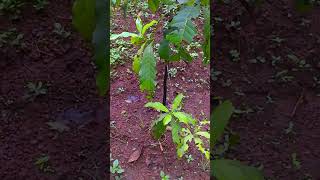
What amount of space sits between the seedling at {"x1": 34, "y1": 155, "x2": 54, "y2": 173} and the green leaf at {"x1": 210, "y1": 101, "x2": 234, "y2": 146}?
160cm

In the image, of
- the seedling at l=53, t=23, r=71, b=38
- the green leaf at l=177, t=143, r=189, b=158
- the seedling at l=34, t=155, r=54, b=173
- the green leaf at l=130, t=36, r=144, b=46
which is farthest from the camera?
the seedling at l=53, t=23, r=71, b=38

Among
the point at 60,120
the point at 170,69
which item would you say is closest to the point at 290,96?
the point at 170,69

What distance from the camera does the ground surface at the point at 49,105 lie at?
6.49ft

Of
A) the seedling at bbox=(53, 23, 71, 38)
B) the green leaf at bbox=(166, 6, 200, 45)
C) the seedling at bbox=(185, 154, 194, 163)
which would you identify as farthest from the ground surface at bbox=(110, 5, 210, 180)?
the green leaf at bbox=(166, 6, 200, 45)

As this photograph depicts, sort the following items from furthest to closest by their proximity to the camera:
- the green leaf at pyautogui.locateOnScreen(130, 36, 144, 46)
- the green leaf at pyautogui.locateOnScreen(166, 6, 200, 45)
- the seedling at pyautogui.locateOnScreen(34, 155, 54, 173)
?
the seedling at pyautogui.locateOnScreen(34, 155, 54, 173), the green leaf at pyautogui.locateOnScreen(130, 36, 144, 46), the green leaf at pyautogui.locateOnScreen(166, 6, 200, 45)

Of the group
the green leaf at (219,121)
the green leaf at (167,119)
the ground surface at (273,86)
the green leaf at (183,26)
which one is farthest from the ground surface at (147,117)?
the green leaf at (219,121)

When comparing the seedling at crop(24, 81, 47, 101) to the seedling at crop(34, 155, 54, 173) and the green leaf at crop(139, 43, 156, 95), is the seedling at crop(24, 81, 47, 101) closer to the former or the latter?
the seedling at crop(34, 155, 54, 173)

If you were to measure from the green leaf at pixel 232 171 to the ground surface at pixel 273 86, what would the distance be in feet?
4.98

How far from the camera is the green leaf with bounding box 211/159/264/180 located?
0.37m

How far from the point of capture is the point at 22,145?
2.07 meters

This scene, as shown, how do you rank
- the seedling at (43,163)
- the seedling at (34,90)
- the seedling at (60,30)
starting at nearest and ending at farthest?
the seedling at (43,163), the seedling at (34,90), the seedling at (60,30)

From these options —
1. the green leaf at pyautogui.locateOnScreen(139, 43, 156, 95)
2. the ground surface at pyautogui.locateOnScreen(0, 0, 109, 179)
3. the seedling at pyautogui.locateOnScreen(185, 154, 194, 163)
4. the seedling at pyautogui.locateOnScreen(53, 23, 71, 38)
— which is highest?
the green leaf at pyautogui.locateOnScreen(139, 43, 156, 95)

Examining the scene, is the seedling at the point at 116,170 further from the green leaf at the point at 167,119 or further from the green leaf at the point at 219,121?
the green leaf at the point at 219,121

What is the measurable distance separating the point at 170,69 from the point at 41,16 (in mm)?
851
